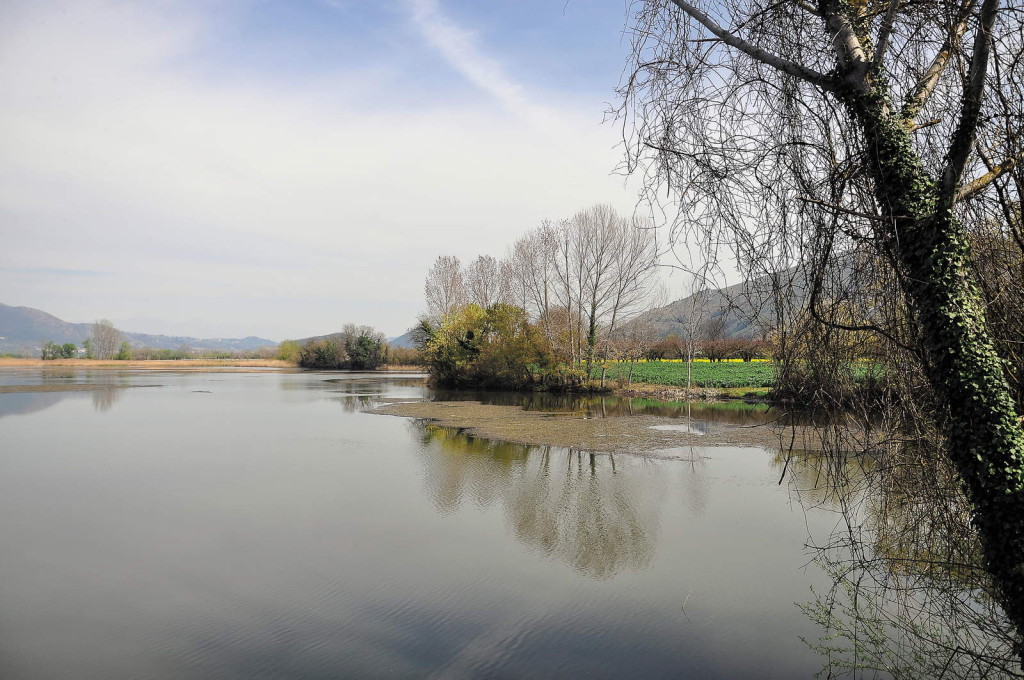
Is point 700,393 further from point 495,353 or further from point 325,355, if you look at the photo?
point 325,355

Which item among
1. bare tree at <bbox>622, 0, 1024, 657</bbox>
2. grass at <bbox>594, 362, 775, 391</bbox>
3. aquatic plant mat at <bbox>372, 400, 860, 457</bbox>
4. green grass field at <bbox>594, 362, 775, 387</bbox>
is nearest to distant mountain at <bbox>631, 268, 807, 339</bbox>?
bare tree at <bbox>622, 0, 1024, 657</bbox>

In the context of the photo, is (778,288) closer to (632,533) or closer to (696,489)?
(632,533)

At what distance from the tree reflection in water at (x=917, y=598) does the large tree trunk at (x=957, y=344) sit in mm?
264

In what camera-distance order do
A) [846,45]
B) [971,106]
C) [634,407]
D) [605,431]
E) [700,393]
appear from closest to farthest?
[971,106] < [846,45] < [605,431] < [634,407] < [700,393]

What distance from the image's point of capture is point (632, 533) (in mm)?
6992

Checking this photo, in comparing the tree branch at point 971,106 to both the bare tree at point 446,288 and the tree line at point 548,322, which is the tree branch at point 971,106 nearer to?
the tree line at point 548,322

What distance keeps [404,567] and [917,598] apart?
473 cm

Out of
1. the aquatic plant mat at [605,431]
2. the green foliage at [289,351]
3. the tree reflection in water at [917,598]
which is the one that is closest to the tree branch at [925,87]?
the tree reflection in water at [917,598]

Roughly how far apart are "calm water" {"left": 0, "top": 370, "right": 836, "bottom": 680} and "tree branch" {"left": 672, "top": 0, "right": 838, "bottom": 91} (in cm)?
386

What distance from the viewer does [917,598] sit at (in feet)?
16.9

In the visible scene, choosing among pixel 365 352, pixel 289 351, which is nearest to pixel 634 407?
pixel 365 352

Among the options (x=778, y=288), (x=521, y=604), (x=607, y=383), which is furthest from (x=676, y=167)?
(x=607, y=383)

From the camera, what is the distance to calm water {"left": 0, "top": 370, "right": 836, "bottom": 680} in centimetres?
428

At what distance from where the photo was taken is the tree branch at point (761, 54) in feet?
10.8
